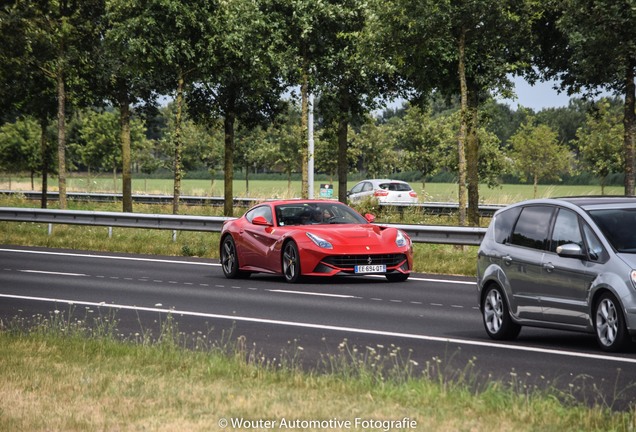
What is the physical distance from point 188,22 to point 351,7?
5261 mm

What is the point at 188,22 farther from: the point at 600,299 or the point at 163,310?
the point at 600,299

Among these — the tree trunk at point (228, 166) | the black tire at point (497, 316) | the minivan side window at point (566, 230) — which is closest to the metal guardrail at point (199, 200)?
the tree trunk at point (228, 166)

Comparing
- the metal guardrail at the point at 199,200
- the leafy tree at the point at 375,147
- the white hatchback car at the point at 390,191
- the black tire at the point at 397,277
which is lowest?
the black tire at the point at 397,277

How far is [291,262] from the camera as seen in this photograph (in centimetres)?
2084

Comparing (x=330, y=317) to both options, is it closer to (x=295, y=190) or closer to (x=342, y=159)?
(x=342, y=159)

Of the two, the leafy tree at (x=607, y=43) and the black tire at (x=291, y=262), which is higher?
the leafy tree at (x=607, y=43)

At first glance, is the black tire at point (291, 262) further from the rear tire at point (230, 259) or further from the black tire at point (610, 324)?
the black tire at point (610, 324)

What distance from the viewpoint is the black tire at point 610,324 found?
37.8ft

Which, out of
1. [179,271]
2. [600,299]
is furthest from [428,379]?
[179,271]

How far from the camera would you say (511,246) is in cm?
1348

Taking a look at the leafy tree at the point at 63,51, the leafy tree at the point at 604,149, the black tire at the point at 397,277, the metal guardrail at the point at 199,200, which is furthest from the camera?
the leafy tree at the point at 604,149

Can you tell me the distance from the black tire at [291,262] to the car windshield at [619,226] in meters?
8.62

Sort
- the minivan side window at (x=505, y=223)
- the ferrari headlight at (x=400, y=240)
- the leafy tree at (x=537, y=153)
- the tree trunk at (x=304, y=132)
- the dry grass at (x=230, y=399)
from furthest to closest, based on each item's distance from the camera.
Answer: the leafy tree at (x=537, y=153) < the tree trunk at (x=304, y=132) < the ferrari headlight at (x=400, y=240) < the minivan side window at (x=505, y=223) < the dry grass at (x=230, y=399)

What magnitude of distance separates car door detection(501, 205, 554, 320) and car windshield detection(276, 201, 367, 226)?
8200 mm
